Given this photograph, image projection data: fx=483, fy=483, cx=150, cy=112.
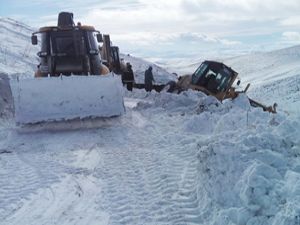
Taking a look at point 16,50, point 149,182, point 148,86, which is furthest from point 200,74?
point 16,50

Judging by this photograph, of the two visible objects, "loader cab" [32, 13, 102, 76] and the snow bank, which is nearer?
the snow bank

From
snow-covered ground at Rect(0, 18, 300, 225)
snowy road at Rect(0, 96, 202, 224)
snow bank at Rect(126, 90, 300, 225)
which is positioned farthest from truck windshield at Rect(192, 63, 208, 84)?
snow bank at Rect(126, 90, 300, 225)

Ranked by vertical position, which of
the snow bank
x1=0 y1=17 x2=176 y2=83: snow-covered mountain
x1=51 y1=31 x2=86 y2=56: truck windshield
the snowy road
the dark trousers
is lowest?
x1=0 y1=17 x2=176 y2=83: snow-covered mountain

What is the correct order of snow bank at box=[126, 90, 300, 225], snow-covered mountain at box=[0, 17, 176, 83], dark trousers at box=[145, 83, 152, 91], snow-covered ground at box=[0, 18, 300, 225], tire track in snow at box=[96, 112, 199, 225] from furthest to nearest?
snow-covered mountain at box=[0, 17, 176, 83] → dark trousers at box=[145, 83, 152, 91] → tire track in snow at box=[96, 112, 199, 225] → snow-covered ground at box=[0, 18, 300, 225] → snow bank at box=[126, 90, 300, 225]

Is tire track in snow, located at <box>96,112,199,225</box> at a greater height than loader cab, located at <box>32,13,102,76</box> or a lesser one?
lesser

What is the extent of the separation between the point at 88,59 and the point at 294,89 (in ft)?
60.0

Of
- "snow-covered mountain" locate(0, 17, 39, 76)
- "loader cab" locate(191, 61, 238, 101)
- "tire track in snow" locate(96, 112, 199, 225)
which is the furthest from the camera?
"snow-covered mountain" locate(0, 17, 39, 76)

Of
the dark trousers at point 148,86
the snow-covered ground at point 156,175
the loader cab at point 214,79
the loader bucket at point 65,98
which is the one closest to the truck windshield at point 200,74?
the loader cab at point 214,79

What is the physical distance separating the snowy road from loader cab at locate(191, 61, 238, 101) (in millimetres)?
6379

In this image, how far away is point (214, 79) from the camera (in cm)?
1711

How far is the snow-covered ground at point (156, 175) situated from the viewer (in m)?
4.96

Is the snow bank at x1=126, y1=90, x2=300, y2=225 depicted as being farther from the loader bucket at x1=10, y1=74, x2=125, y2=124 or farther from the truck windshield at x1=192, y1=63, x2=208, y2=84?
the truck windshield at x1=192, y1=63, x2=208, y2=84

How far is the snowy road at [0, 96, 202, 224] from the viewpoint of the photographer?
18.7 feet

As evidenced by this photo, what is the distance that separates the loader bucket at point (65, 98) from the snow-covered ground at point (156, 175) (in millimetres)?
504
